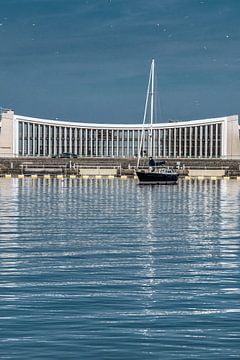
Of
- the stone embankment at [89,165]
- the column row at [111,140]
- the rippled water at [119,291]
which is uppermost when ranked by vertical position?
the column row at [111,140]

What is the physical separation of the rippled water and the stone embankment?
103 meters

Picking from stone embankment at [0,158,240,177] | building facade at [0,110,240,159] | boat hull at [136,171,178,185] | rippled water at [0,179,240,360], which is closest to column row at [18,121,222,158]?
building facade at [0,110,240,159]

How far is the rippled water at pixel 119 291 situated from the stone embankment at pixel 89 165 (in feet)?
338

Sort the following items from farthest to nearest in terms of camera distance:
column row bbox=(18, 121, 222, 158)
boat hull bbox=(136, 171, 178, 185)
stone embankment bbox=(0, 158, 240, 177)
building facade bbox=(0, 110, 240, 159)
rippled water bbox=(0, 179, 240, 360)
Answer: column row bbox=(18, 121, 222, 158)
building facade bbox=(0, 110, 240, 159)
stone embankment bbox=(0, 158, 240, 177)
boat hull bbox=(136, 171, 178, 185)
rippled water bbox=(0, 179, 240, 360)

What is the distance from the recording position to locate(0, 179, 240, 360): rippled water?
1541 centimetres

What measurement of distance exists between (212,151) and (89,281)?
536 feet

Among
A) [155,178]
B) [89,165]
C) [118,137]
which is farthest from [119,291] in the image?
[118,137]

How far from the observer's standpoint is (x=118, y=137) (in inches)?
7185

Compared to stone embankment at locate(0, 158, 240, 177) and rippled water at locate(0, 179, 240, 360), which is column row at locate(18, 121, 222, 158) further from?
rippled water at locate(0, 179, 240, 360)

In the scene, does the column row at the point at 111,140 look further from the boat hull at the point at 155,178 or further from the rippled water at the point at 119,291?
the rippled water at the point at 119,291

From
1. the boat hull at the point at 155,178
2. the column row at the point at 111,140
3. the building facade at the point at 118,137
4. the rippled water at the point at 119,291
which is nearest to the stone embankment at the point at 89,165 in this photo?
the building facade at the point at 118,137

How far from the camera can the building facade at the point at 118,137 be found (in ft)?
591

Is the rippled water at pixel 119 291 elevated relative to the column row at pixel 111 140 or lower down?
lower down

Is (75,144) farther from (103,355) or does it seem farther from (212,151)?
(103,355)
